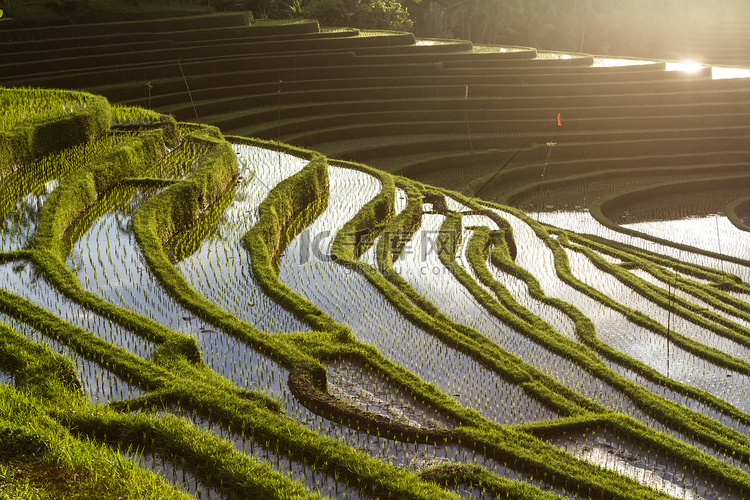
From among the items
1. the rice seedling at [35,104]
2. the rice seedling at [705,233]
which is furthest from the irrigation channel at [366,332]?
the rice seedling at [705,233]

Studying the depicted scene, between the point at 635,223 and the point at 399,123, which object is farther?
the point at 399,123

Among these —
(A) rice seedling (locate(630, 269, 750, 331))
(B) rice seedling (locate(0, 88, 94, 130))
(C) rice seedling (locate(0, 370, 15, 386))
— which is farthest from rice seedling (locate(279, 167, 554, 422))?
(B) rice seedling (locate(0, 88, 94, 130))

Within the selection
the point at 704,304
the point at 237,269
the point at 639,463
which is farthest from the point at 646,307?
the point at 237,269

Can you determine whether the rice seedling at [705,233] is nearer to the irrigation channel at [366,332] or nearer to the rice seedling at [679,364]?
the irrigation channel at [366,332]

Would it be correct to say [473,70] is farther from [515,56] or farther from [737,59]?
[737,59]

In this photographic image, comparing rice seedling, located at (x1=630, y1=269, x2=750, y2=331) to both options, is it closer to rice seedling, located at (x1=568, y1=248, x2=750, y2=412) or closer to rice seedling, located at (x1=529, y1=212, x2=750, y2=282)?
rice seedling, located at (x1=568, y1=248, x2=750, y2=412)

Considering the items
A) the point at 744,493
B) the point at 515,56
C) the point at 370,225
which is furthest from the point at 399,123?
the point at 744,493
